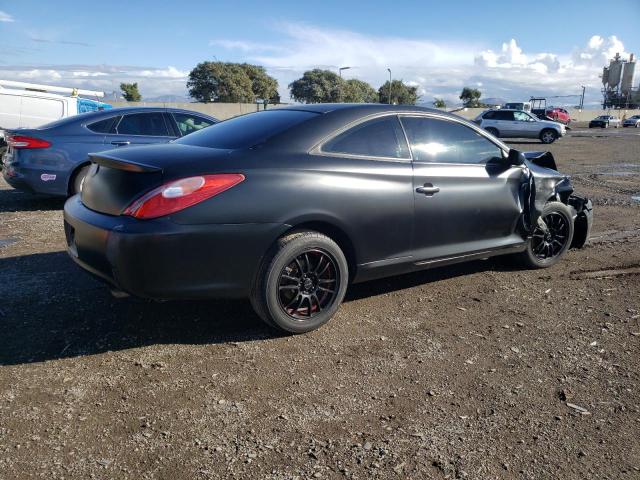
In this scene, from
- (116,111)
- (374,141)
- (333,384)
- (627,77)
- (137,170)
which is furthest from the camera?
(627,77)

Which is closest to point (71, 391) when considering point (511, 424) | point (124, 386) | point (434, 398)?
point (124, 386)

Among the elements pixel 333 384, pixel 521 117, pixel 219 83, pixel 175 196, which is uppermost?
pixel 219 83

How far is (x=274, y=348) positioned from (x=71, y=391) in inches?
47.7

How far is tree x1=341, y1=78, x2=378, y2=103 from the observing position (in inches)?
3291

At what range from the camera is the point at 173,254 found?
3141 mm

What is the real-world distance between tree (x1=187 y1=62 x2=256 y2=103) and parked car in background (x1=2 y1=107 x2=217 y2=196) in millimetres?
67628

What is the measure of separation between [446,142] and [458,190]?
0.43m

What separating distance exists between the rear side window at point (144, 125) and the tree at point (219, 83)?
6729 cm

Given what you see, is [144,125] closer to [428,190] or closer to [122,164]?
[122,164]

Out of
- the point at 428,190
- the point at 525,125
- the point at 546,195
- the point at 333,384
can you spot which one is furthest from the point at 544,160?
the point at 525,125

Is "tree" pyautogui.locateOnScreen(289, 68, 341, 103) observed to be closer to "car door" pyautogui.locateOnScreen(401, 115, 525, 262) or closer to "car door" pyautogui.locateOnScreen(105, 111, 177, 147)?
"car door" pyautogui.locateOnScreen(105, 111, 177, 147)

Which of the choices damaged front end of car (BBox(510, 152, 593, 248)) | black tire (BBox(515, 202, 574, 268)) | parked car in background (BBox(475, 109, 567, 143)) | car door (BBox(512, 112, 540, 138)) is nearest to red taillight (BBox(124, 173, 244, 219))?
damaged front end of car (BBox(510, 152, 593, 248))

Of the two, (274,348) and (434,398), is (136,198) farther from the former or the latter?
(434,398)

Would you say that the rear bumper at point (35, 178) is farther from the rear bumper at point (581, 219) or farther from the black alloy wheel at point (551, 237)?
the rear bumper at point (581, 219)
